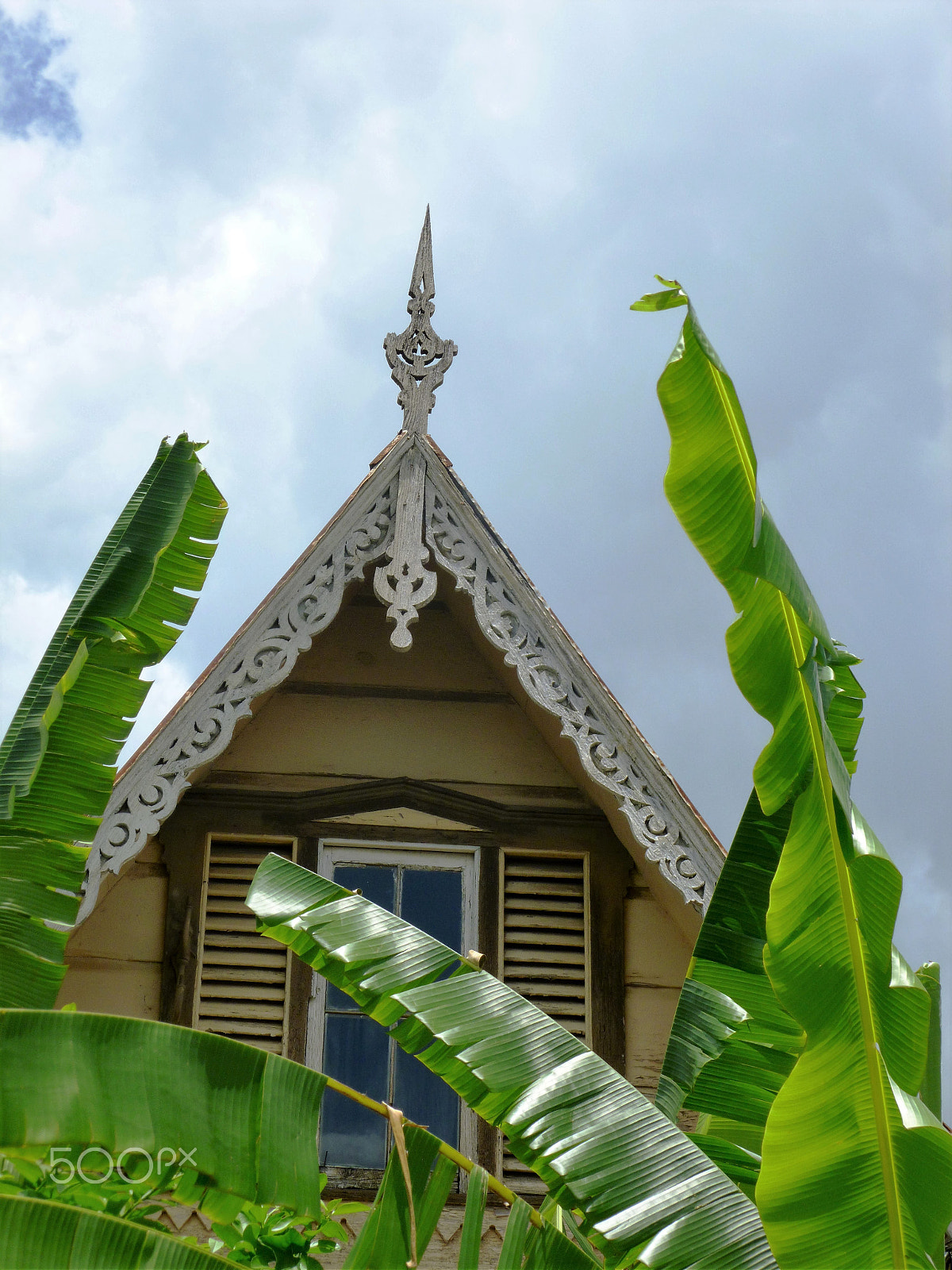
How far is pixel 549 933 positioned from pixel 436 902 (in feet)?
1.81

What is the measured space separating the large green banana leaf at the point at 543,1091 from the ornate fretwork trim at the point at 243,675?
5.95 ft

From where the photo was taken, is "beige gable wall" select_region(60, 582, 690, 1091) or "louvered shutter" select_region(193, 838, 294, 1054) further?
"beige gable wall" select_region(60, 582, 690, 1091)

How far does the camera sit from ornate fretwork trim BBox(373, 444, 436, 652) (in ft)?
19.8

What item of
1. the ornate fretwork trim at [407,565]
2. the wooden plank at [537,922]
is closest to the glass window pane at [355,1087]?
the wooden plank at [537,922]

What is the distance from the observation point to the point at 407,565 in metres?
6.16

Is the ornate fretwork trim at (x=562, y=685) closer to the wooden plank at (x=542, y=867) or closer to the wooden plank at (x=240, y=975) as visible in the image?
the wooden plank at (x=542, y=867)

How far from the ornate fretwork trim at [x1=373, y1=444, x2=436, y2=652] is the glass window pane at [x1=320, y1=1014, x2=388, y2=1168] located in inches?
67.2

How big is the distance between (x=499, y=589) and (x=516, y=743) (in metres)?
0.93

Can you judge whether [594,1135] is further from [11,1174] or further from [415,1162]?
[11,1174]

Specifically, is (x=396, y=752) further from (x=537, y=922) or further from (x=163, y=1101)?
(x=163, y=1101)

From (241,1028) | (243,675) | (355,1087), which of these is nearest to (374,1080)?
(355,1087)

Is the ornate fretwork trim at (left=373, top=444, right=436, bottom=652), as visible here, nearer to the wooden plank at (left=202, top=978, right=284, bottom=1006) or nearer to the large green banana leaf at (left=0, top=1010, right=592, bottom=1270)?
the wooden plank at (left=202, top=978, right=284, bottom=1006)

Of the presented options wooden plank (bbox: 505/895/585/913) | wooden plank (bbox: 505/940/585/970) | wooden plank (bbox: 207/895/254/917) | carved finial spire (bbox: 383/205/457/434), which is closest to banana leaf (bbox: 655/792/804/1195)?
wooden plank (bbox: 505/940/585/970)

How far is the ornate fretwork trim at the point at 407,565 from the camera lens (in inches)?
238
